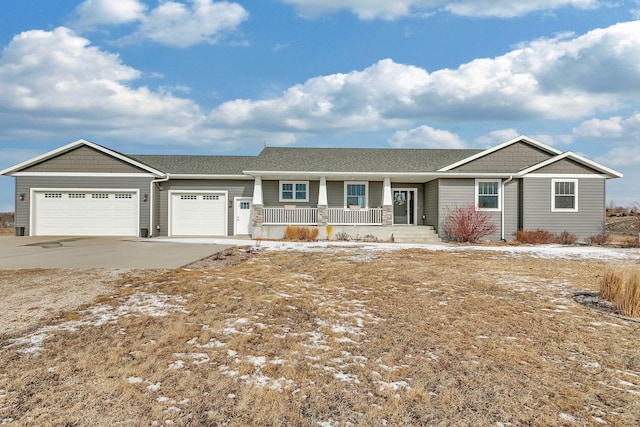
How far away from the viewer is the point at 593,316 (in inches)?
217

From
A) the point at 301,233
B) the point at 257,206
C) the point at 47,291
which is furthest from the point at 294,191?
the point at 47,291

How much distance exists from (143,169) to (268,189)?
19.8 ft

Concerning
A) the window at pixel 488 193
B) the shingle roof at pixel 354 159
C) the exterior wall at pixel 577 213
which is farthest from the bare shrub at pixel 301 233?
the exterior wall at pixel 577 213

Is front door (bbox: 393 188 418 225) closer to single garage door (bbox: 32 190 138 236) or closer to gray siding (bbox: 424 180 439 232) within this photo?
gray siding (bbox: 424 180 439 232)

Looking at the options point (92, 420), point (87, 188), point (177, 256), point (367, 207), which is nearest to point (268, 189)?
point (367, 207)

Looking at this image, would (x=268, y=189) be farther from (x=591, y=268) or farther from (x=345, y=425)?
(x=345, y=425)

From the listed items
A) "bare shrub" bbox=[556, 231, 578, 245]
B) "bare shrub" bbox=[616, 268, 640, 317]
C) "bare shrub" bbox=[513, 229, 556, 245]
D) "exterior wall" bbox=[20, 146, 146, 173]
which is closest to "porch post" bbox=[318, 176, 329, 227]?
"bare shrub" bbox=[513, 229, 556, 245]

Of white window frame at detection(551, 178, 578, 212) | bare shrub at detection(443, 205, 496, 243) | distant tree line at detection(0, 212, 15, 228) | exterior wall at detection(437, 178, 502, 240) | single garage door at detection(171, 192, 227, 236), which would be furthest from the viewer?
distant tree line at detection(0, 212, 15, 228)

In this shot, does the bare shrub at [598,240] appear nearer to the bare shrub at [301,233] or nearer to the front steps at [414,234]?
the front steps at [414,234]

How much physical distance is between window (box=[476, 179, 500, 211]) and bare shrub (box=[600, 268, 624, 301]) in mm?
12380

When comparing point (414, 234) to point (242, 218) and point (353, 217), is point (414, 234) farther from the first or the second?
point (242, 218)

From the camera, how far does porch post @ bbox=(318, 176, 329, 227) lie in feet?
61.3

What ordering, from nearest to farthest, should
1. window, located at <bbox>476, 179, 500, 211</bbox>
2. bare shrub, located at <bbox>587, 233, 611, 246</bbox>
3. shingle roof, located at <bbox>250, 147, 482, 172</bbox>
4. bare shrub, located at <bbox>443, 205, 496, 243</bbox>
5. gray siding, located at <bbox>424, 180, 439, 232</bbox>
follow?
bare shrub, located at <bbox>587, 233, 611, 246</bbox>
bare shrub, located at <bbox>443, 205, 496, 243</bbox>
window, located at <bbox>476, 179, 500, 211</bbox>
gray siding, located at <bbox>424, 180, 439, 232</bbox>
shingle roof, located at <bbox>250, 147, 482, 172</bbox>

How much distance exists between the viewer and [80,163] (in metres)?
18.5
